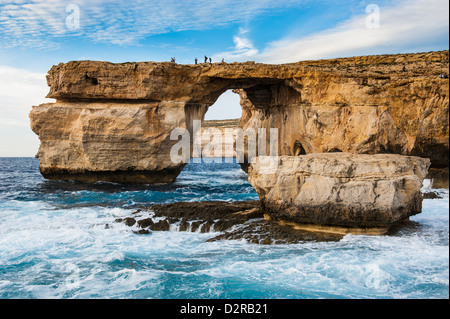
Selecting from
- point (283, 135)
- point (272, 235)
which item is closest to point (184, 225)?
point (272, 235)

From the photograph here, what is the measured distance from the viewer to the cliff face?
Answer: 2088cm

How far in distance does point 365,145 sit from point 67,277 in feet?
49.5

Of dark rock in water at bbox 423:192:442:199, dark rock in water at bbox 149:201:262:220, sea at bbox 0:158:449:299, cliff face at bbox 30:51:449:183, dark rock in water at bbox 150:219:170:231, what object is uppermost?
cliff face at bbox 30:51:449:183

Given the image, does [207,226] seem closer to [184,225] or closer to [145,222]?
[184,225]

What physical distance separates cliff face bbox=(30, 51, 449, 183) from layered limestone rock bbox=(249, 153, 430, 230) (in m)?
6.27

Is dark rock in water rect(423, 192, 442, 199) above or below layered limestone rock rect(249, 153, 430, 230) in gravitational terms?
below

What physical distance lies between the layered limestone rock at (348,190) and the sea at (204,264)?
834 mm

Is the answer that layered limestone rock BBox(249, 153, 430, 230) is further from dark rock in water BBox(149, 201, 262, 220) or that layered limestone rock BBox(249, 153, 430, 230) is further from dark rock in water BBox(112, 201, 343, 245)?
dark rock in water BBox(149, 201, 262, 220)

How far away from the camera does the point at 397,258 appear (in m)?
11.5

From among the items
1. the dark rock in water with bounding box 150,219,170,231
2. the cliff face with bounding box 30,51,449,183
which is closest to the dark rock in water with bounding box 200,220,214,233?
the dark rock in water with bounding box 150,219,170,231

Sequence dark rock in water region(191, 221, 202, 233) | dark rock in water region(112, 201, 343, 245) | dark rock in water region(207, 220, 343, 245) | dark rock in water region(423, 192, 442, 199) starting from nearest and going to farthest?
dark rock in water region(207, 220, 343, 245) → dark rock in water region(112, 201, 343, 245) → dark rock in water region(191, 221, 202, 233) → dark rock in water region(423, 192, 442, 199)

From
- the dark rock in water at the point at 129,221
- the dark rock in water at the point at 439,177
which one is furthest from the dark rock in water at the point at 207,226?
the dark rock in water at the point at 439,177

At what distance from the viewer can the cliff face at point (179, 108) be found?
20.9 m
